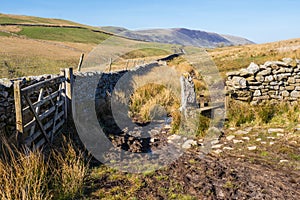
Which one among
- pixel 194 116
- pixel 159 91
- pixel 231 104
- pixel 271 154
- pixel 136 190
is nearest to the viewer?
pixel 136 190

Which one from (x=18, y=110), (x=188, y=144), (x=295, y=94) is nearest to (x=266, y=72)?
(x=295, y=94)

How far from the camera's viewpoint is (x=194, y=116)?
8250mm

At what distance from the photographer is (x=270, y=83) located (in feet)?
30.8

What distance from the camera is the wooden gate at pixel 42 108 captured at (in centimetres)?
518

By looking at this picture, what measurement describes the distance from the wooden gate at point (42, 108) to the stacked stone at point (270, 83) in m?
5.35

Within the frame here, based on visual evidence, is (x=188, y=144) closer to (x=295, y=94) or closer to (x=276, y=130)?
(x=276, y=130)

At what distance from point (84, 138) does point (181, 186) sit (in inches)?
127

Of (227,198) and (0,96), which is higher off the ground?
(0,96)

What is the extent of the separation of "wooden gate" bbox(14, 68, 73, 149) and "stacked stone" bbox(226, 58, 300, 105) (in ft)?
17.6

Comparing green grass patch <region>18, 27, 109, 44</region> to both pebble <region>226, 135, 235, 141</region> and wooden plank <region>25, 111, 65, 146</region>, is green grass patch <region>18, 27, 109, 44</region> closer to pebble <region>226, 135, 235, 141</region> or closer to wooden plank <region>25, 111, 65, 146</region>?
wooden plank <region>25, 111, 65, 146</region>

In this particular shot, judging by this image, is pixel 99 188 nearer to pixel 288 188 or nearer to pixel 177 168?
pixel 177 168

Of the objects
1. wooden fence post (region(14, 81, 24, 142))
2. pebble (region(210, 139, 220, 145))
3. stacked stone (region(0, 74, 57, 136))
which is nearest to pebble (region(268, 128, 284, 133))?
pebble (region(210, 139, 220, 145))

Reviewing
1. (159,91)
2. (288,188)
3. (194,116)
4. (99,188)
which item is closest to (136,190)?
(99,188)

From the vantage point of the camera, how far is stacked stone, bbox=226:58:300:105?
931 centimetres
